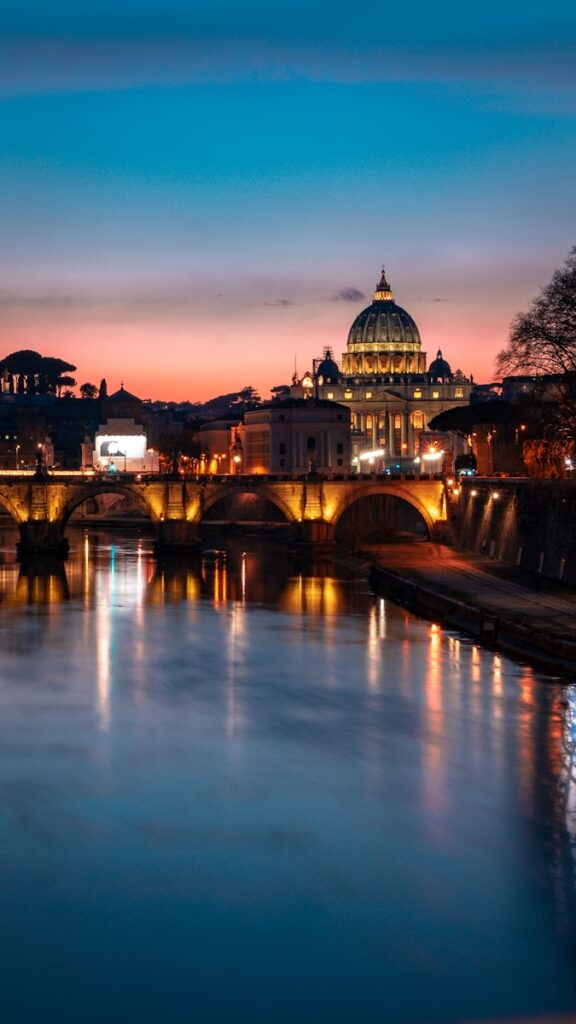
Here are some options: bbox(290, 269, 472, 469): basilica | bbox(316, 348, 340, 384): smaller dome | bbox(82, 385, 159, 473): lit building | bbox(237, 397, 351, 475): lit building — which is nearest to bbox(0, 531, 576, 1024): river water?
bbox(82, 385, 159, 473): lit building

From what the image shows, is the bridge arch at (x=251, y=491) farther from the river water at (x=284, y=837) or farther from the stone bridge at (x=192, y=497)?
the river water at (x=284, y=837)

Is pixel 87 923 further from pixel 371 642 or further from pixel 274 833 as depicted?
pixel 371 642

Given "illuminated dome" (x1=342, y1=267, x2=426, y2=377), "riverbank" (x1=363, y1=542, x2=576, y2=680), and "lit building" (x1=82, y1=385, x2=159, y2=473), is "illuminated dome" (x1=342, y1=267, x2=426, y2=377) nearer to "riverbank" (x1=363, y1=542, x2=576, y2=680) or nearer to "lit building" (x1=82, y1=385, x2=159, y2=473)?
"lit building" (x1=82, y1=385, x2=159, y2=473)

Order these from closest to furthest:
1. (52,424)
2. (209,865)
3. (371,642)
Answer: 1. (209,865)
2. (371,642)
3. (52,424)

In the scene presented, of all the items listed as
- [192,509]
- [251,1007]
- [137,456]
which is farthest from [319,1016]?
[137,456]

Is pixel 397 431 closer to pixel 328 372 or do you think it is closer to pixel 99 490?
pixel 328 372

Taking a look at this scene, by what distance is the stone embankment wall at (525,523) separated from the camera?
164 feet

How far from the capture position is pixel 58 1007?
54.2 feet

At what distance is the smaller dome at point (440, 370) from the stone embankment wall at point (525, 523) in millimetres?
120036

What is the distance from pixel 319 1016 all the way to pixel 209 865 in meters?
4.82

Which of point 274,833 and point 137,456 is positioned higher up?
point 137,456

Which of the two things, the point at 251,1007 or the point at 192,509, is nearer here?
the point at 251,1007

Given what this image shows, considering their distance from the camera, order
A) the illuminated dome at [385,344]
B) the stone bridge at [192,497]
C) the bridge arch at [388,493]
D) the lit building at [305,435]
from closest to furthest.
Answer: the stone bridge at [192,497] → the bridge arch at [388,493] → the lit building at [305,435] → the illuminated dome at [385,344]

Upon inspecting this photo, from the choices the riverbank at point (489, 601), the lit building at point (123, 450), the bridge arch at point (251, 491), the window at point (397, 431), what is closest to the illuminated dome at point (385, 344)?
the window at point (397, 431)
